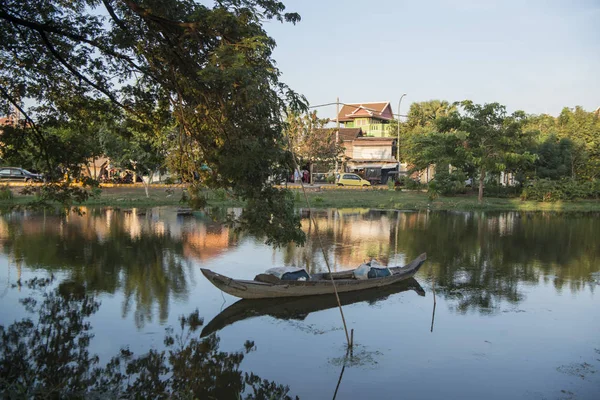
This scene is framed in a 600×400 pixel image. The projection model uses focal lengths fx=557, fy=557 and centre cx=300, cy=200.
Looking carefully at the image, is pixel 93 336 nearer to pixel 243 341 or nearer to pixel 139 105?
pixel 243 341

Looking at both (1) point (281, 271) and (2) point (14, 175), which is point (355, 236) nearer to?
(1) point (281, 271)

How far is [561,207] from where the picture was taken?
34.9m

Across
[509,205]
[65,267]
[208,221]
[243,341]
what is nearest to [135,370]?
[243,341]

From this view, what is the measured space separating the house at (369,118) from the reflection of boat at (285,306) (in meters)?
46.7

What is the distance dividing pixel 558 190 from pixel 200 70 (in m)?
34.2

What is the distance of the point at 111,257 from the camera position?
55.1ft

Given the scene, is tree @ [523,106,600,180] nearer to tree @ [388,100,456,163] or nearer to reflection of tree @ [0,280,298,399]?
tree @ [388,100,456,163]

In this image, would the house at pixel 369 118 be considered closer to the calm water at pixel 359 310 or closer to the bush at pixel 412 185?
the bush at pixel 412 185

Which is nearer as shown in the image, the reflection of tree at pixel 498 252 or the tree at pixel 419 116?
the reflection of tree at pixel 498 252

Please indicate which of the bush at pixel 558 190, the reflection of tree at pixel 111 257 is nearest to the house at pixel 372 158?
the bush at pixel 558 190

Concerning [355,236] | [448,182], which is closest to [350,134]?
[448,182]

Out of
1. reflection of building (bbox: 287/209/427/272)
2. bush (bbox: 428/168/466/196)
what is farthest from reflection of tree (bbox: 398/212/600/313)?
bush (bbox: 428/168/466/196)

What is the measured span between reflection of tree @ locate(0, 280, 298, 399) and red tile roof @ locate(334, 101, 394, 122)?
54.2m

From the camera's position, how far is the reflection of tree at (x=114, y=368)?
7.62 meters
